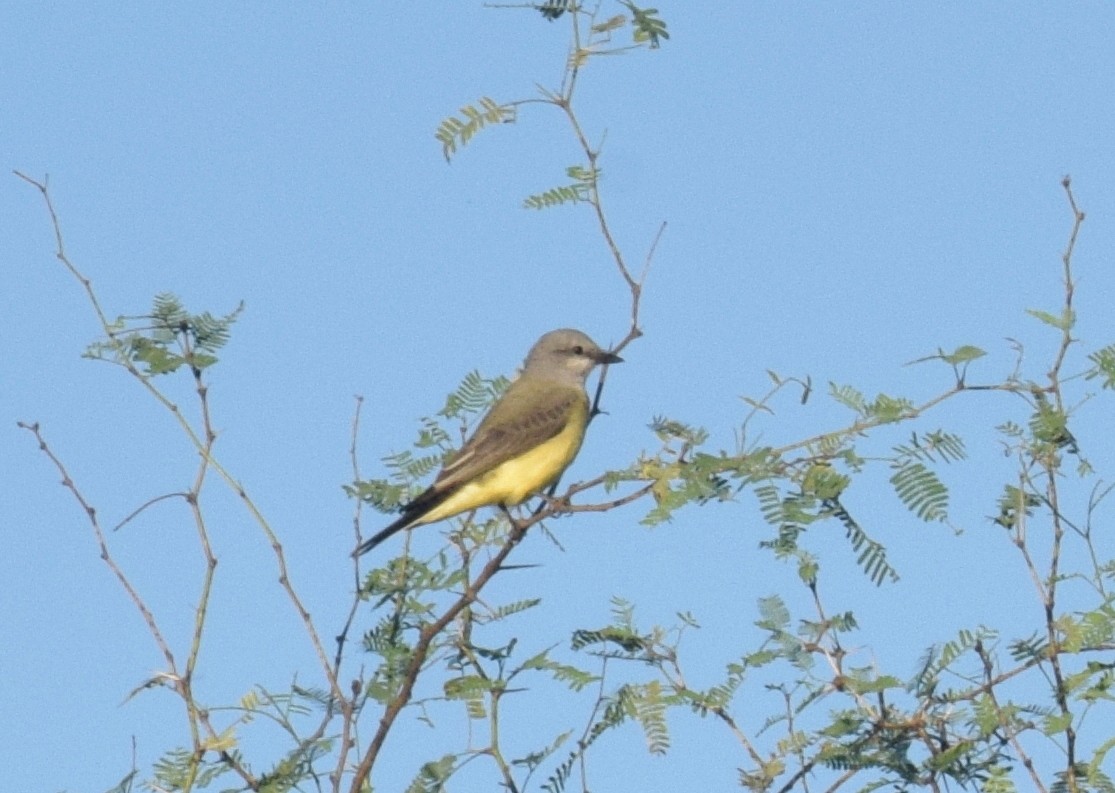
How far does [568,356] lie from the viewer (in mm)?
9570

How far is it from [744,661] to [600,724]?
0.47m

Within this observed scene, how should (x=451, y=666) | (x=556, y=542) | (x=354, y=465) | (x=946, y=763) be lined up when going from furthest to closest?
1. (x=556, y=542)
2. (x=354, y=465)
3. (x=451, y=666)
4. (x=946, y=763)

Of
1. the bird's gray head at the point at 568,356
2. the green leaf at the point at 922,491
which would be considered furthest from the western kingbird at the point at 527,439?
the green leaf at the point at 922,491

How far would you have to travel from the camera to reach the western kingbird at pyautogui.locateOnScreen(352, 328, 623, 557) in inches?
299

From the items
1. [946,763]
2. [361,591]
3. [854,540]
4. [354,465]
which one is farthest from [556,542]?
[946,763]

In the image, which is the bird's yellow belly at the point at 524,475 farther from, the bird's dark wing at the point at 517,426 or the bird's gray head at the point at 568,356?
the bird's gray head at the point at 568,356

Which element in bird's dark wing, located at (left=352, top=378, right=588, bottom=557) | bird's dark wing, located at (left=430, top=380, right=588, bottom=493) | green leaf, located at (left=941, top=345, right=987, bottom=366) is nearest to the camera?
green leaf, located at (left=941, top=345, right=987, bottom=366)

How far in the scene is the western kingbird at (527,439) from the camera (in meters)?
7.58

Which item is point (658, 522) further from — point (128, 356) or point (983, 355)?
point (128, 356)

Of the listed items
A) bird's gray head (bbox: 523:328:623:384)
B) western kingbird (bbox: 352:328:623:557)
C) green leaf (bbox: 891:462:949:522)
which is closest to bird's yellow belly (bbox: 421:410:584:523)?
western kingbird (bbox: 352:328:623:557)

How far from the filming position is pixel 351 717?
449 cm

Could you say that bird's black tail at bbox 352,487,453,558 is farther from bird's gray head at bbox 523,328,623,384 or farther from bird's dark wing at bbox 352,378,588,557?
bird's gray head at bbox 523,328,623,384

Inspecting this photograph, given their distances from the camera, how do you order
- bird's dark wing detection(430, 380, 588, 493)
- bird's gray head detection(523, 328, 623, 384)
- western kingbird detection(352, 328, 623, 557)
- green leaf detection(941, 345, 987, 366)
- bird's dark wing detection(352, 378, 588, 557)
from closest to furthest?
1. green leaf detection(941, 345, 987, 366)
2. bird's dark wing detection(352, 378, 588, 557)
3. western kingbird detection(352, 328, 623, 557)
4. bird's dark wing detection(430, 380, 588, 493)
5. bird's gray head detection(523, 328, 623, 384)

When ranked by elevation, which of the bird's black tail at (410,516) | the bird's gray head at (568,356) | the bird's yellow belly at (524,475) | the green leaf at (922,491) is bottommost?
the green leaf at (922,491)
